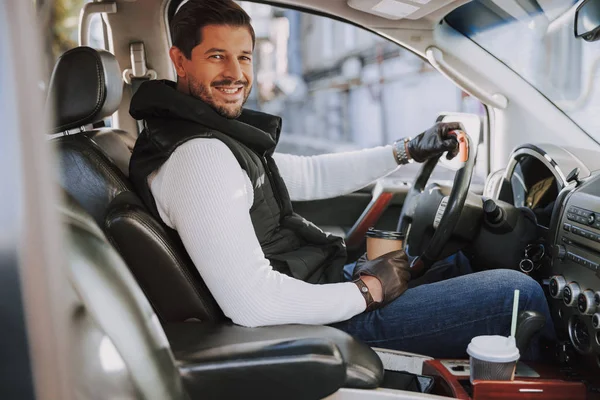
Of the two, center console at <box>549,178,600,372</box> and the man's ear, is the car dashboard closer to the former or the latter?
center console at <box>549,178,600,372</box>

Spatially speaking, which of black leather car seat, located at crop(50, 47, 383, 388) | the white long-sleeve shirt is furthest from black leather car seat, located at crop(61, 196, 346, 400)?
the white long-sleeve shirt

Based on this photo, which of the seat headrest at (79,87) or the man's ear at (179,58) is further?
the man's ear at (179,58)

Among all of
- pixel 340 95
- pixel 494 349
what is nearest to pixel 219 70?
pixel 494 349

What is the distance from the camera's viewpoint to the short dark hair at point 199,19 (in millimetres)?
1792

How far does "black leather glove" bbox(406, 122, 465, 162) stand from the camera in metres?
2.03

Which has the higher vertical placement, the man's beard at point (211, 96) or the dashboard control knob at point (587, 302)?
the man's beard at point (211, 96)

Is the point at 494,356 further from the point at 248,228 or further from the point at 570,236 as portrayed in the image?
the point at 248,228

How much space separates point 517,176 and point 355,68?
10.1 m

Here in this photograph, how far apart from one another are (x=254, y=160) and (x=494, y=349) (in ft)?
2.58

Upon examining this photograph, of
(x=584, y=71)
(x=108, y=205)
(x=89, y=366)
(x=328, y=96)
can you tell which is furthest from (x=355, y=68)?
(x=89, y=366)

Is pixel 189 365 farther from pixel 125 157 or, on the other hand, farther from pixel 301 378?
pixel 125 157

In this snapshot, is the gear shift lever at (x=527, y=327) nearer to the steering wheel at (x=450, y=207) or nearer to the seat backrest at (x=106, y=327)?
the steering wheel at (x=450, y=207)

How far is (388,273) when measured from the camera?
5.49 ft

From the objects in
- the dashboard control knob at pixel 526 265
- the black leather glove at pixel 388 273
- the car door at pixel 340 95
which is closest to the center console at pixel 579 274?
the dashboard control knob at pixel 526 265
